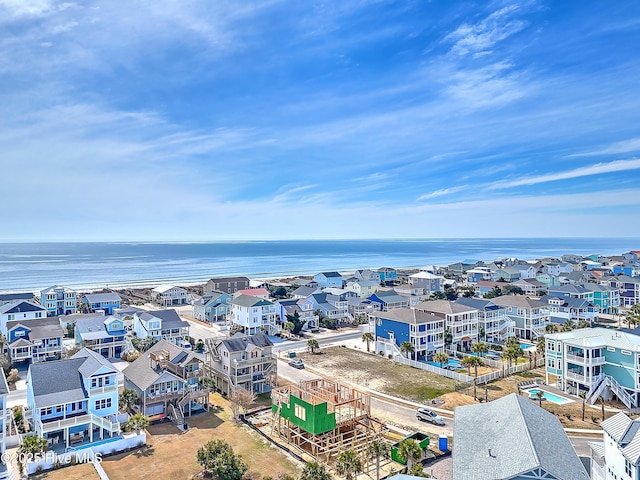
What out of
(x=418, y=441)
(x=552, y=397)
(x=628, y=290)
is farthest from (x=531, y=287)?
(x=418, y=441)

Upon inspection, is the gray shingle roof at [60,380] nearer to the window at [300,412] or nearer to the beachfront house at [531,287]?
the window at [300,412]

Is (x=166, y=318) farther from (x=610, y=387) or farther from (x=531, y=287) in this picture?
(x=531, y=287)

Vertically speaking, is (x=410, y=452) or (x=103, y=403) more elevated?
(x=103, y=403)

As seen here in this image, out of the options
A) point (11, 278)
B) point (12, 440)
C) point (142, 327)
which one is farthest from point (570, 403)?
point (11, 278)

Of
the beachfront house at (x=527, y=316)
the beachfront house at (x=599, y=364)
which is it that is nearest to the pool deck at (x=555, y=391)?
the beachfront house at (x=599, y=364)

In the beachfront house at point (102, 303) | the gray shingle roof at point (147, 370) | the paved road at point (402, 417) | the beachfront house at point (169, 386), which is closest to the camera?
the paved road at point (402, 417)
